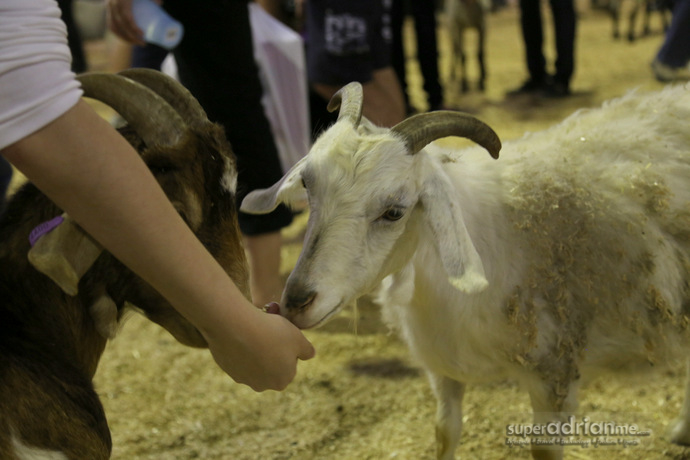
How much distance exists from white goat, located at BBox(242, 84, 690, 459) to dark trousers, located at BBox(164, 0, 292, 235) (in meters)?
0.98

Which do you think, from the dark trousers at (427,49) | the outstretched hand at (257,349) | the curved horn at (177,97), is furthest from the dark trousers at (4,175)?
the dark trousers at (427,49)

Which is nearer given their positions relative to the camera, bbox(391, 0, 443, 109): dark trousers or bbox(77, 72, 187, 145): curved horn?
bbox(77, 72, 187, 145): curved horn

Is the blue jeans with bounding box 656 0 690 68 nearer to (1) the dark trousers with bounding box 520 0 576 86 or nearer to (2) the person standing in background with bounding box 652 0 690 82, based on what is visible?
(2) the person standing in background with bounding box 652 0 690 82

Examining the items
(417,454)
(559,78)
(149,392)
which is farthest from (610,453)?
(559,78)

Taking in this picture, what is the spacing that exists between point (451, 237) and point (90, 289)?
0.92m

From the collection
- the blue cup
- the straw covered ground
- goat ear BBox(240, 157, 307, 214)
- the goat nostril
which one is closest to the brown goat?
the goat nostril

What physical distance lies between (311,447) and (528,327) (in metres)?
1.08

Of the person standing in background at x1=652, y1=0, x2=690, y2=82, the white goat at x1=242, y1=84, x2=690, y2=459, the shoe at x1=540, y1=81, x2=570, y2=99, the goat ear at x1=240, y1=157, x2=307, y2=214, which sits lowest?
the shoe at x1=540, y1=81, x2=570, y2=99

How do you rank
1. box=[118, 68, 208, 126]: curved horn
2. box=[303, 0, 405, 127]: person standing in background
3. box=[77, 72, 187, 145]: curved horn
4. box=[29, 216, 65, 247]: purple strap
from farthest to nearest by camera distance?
box=[303, 0, 405, 127]: person standing in background, box=[118, 68, 208, 126]: curved horn, box=[77, 72, 187, 145]: curved horn, box=[29, 216, 65, 247]: purple strap

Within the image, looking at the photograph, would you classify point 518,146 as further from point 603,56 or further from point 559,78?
point 603,56

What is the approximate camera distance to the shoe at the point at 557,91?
878 cm

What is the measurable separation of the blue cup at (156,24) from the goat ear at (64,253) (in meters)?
1.53

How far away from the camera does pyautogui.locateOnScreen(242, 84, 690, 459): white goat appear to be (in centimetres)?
212

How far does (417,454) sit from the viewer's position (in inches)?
110
